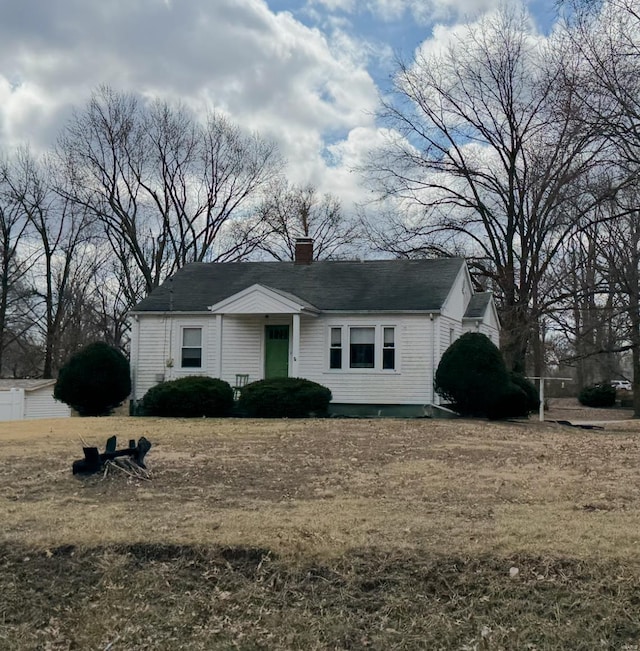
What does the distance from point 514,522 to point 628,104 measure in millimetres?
12235

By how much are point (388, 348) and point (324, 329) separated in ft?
6.48

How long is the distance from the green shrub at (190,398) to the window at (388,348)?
4.51 metres

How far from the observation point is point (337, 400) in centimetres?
2188

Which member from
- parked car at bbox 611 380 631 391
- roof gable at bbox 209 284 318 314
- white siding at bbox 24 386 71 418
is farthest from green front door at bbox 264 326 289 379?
parked car at bbox 611 380 631 391

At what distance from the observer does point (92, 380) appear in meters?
21.2

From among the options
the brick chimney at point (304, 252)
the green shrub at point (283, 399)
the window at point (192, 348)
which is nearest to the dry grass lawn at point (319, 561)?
the green shrub at point (283, 399)

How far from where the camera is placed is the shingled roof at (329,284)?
72.7 ft

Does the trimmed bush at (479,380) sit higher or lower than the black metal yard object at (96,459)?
higher

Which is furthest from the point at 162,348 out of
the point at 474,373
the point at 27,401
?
the point at 474,373

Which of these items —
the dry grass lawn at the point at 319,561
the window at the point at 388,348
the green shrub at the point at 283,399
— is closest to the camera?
the dry grass lawn at the point at 319,561

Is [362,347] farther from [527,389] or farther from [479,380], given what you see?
[527,389]

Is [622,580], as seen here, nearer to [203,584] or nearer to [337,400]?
[203,584]

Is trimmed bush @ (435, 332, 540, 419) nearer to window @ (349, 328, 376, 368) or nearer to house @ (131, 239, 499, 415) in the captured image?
house @ (131, 239, 499, 415)

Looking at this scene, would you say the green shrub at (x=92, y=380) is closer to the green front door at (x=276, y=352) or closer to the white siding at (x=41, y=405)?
the green front door at (x=276, y=352)
